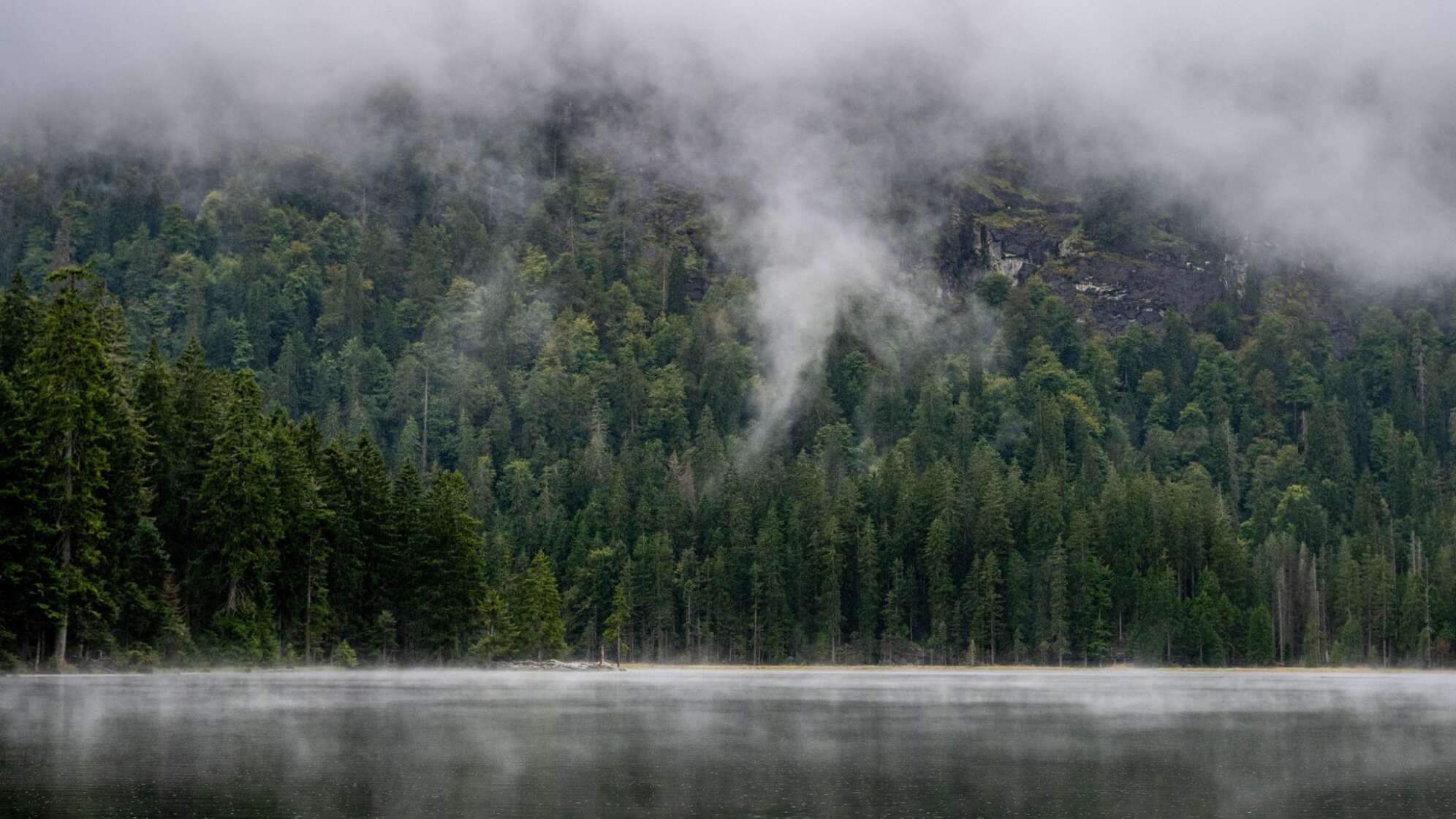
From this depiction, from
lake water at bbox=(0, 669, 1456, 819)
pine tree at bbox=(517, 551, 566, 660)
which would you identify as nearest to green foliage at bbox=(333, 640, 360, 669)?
lake water at bbox=(0, 669, 1456, 819)

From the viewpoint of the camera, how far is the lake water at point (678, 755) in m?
44.6

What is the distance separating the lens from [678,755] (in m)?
58.3

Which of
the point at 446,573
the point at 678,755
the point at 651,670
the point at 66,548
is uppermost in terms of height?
the point at 66,548

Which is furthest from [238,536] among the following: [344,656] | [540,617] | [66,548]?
[540,617]

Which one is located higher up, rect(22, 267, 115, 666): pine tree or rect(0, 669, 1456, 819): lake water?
rect(22, 267, 115, 666): pine tree

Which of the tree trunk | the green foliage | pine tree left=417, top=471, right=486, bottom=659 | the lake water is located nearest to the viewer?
the lake water

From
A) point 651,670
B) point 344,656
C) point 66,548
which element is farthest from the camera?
point 651,670

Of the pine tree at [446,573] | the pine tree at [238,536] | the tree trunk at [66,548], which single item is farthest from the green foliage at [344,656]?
the tree trunk at [66,548]

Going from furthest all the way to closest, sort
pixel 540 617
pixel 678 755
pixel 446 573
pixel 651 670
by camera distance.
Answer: pixel 651 670, pixel 540 617, pixel 446 573, pixel 678 755

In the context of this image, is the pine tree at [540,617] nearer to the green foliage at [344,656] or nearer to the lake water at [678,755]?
the green foliage at [344,656]

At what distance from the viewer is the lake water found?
146ft

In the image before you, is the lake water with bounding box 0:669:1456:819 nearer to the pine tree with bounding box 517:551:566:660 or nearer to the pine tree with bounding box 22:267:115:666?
the pine tree with bounding box 22:267:115:666

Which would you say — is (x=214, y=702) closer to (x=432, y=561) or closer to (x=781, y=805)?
(x=781, y=805)

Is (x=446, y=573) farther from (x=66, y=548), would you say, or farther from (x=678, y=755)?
(x=678, y=755)
